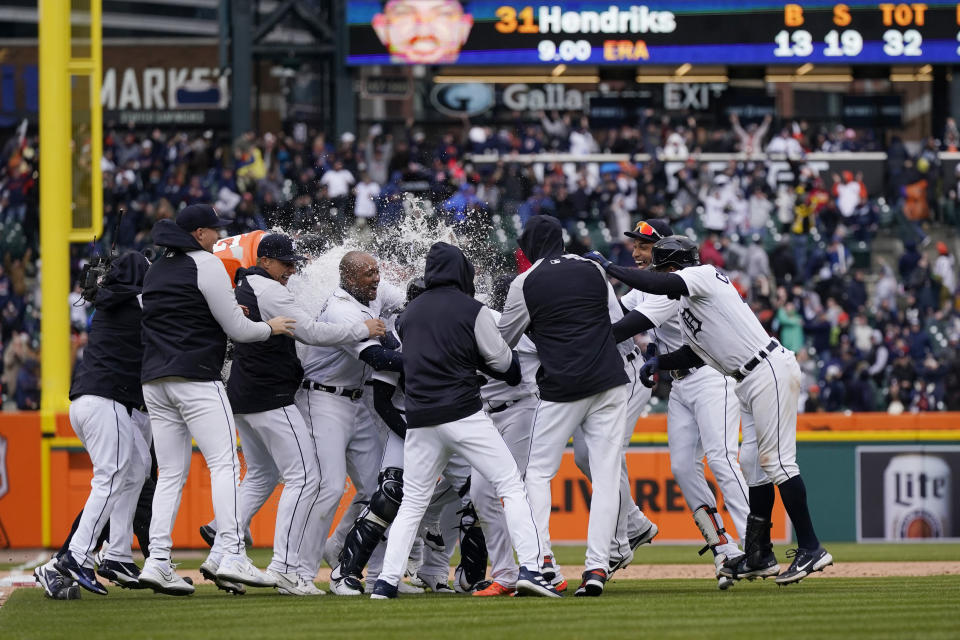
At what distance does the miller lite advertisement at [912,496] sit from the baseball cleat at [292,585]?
7.62 m

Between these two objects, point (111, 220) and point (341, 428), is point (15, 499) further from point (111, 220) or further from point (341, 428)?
point (111, 220)

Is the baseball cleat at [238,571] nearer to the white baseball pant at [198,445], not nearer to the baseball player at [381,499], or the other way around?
the white baseball pant at [198,445]

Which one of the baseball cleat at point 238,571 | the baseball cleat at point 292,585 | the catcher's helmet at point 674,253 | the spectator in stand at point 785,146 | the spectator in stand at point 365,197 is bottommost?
the baseball cleat at point 292,585

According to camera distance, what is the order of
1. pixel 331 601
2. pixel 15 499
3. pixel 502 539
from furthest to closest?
pixel 15 499 < pixel 502 539 < pixel 331 601

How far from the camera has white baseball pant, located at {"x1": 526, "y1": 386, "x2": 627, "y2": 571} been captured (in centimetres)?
835

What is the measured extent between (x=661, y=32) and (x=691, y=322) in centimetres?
1680

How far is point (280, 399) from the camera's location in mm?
8906

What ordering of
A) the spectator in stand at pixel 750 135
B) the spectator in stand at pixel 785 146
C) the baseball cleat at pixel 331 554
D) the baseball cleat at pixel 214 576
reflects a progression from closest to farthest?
the baseball cleat at pixel 214 576 < the baseball cleat at pixel 331 554 < the spectator in stand at pixel 785 146 < the spectator in stand at pixel 750 135

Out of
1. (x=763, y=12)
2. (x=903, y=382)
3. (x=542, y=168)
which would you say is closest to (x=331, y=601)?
(x=903, y=382)

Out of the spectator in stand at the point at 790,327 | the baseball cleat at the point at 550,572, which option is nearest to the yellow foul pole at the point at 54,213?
the baseball cleat at the point at 550,572

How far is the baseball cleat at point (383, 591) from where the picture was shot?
8227 millimetres

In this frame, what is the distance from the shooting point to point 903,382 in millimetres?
19062

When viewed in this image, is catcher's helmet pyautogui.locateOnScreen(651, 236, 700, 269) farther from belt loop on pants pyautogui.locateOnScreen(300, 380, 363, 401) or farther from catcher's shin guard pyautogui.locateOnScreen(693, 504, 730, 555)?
belt loop on pants pyautogui.locateOnScreen(300, 380, 363, 401)

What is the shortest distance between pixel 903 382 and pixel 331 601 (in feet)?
41.2
